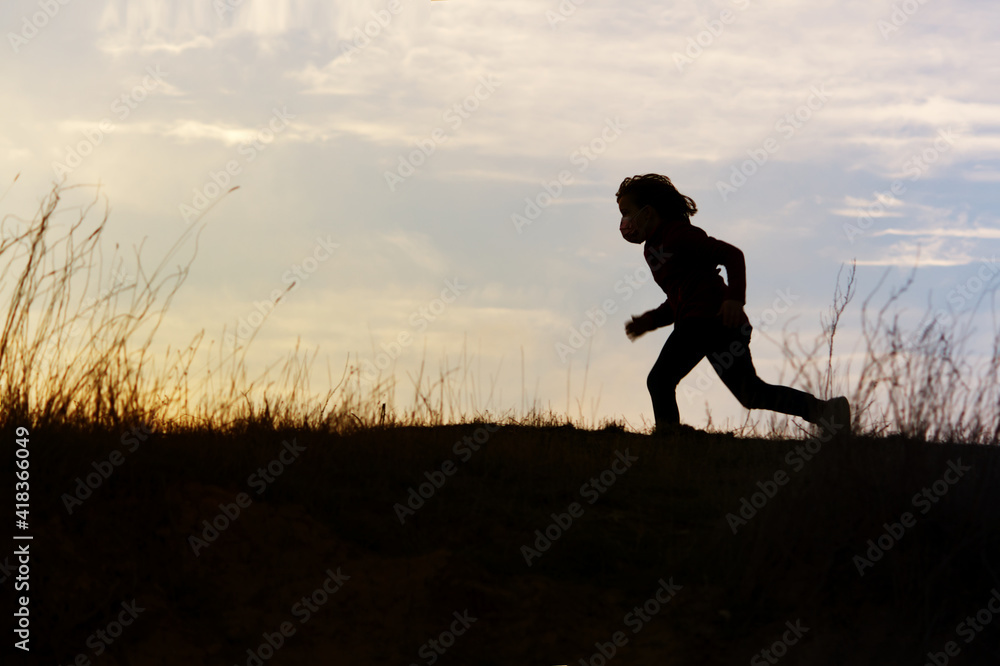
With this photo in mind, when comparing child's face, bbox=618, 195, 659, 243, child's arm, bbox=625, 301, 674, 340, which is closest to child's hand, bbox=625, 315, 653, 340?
child's arm, bbox=625, 301, 674, 340

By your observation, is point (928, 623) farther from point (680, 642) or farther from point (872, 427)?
point (872, 427)

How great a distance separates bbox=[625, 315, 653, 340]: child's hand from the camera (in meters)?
5.82

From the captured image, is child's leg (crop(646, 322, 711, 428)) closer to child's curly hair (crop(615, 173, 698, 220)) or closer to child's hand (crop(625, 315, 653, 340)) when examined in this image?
child's hand (crop(625, 315, 653, 340))

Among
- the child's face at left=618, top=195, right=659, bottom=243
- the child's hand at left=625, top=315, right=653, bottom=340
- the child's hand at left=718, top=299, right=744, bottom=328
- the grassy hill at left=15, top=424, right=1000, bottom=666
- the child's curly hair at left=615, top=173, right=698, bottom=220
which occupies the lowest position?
the grassy hill at left=15, top=424, right=1000, bottom=666

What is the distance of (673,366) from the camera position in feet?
18.4

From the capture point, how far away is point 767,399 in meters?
5.39

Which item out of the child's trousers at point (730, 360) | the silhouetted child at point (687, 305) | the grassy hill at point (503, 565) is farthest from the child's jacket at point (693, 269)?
the grassy hill at point (503, 565)

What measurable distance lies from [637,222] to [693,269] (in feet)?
1.66

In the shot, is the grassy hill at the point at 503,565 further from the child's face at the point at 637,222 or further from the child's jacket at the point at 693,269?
the child's face at the point at 637,222

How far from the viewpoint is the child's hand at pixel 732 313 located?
5176 millimetres

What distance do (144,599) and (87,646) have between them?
253 millimetres

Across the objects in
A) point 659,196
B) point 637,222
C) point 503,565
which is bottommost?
point 503,565

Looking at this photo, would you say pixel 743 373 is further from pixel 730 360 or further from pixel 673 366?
pixel 673 366

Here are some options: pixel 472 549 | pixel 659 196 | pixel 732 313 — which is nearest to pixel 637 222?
pixel 659 196
